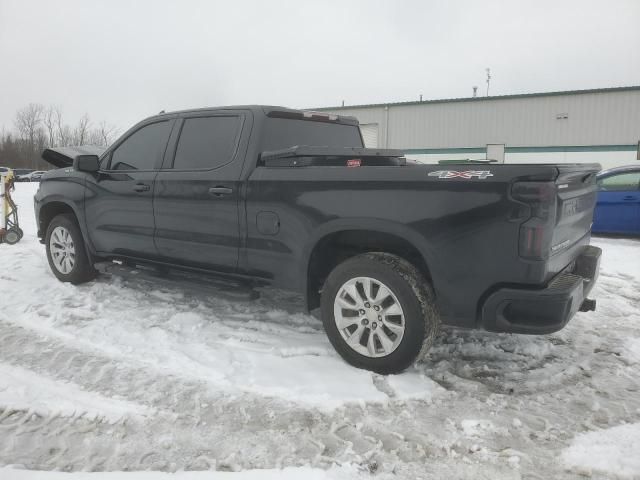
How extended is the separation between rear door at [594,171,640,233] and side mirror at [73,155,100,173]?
8550mm

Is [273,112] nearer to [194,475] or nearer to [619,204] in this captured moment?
[194,475]

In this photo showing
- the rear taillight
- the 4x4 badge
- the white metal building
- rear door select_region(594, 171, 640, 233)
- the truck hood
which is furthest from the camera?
the white metal building

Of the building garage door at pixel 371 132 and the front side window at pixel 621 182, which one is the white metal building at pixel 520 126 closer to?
the building garage door at pixel 371 132

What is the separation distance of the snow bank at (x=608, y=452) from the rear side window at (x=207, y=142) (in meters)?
3.11

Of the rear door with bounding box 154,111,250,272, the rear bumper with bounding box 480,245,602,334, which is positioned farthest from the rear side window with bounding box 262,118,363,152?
the rear bumper with bounding box 480,245,602,334

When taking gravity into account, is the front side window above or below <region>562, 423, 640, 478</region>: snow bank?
above

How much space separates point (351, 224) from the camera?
10.5ft

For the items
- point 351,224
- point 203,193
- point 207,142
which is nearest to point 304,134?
point 207,142

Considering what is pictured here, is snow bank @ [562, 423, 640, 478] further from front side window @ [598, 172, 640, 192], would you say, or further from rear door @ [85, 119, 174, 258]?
front side window @ [598, 172, 640, 192]

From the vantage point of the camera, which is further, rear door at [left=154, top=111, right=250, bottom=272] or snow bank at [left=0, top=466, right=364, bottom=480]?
rear door at [left=154, top=111, right=250, bottom=272]

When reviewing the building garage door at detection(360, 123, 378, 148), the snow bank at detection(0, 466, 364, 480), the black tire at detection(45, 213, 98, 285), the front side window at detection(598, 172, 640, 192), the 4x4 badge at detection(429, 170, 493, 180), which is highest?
the building garage door at detection(360, 123, 378, 148)

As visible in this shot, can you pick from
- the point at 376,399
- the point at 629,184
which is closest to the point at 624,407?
the point at 376,399

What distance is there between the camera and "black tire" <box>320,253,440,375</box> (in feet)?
9.84

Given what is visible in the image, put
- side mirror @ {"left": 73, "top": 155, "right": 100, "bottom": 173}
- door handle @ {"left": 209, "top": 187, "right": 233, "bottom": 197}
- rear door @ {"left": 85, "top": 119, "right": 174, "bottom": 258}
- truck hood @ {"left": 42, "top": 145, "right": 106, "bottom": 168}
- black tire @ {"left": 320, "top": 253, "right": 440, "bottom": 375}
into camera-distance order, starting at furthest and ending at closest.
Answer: truck hood @ {"left": 42, "top": 145, "right": 106, "bottom": 168} → side mirror @ {"left": 73, "top": 155, "right": 100, "bottom": 173} → rear door @ {"left": 85, "top": 119, "right": 174, "bottom": 258} → door handle @ {"left": 209, "top": 187, "right": 233, "bottom": 197} → black tire @ {"left": 320, "top": 253, "right": 440, "bottom": 375}
